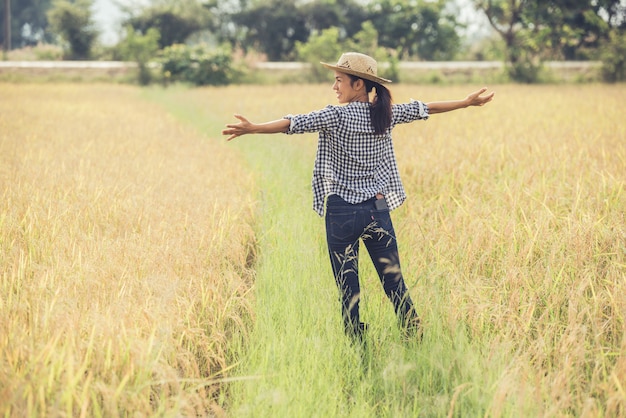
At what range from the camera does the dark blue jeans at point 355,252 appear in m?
2.79

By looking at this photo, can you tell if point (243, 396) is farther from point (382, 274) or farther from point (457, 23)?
point (457, 23)

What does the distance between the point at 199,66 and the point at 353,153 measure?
2351cm

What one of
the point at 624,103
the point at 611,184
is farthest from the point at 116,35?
the point at 611,184

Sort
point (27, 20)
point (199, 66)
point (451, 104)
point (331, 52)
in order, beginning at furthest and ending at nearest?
point (27, 20), point (331, 52), point (199, 66), point (451, 104)

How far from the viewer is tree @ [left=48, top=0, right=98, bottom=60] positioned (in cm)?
3556

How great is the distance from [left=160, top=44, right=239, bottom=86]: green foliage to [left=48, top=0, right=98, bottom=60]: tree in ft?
42.8

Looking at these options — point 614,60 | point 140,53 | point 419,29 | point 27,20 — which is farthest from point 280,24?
point 27,20

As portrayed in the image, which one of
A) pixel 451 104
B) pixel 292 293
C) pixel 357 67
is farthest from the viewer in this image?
pixel 292 293

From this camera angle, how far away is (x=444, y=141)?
7.42 meters

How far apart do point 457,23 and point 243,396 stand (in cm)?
3936

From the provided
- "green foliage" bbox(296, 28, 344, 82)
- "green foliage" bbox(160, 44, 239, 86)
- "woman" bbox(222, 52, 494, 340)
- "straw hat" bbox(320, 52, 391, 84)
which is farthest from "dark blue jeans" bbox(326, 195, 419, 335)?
"green foliage" bbox(160, 44, 239, 86)

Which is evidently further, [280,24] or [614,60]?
[280,24]

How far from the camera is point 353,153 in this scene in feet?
9.30

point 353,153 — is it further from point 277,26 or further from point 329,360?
point 277,26
